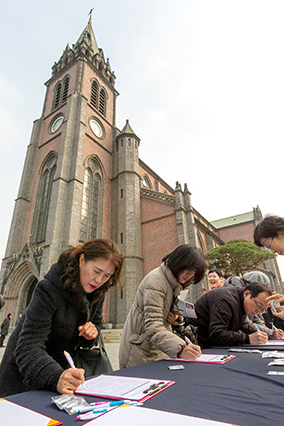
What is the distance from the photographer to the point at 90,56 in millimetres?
23172

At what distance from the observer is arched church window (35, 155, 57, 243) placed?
55.1 ft

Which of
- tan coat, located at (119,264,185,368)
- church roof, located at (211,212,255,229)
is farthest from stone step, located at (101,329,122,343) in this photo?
church roof, located at (211,212,255,229)

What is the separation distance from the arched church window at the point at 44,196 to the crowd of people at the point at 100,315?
1512cm

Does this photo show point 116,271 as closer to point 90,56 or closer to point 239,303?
point 239,303

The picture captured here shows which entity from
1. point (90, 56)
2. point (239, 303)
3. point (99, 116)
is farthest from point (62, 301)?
point (90, 56)

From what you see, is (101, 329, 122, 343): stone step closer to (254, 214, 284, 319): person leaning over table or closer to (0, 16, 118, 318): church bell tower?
(0, 16, 118, 318): church bell tower

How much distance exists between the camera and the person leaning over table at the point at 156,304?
229 cm

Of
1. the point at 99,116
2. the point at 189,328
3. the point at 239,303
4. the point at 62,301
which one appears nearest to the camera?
the point at 62,301

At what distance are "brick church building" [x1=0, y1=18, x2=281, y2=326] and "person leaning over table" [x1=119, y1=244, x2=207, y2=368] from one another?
12.2 metres

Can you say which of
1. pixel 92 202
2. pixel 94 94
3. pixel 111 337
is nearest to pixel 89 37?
pixel 94 94

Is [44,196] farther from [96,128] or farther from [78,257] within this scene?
[78,257]

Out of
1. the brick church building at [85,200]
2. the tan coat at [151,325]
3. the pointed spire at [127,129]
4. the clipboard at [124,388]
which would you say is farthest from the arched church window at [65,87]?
the clipboard at [124,388]

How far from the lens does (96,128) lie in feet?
66.0

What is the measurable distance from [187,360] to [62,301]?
1153 millimetres
